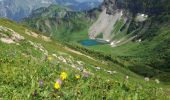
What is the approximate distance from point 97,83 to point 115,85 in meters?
0.78

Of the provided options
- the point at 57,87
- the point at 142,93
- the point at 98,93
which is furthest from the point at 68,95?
the point at 142,93

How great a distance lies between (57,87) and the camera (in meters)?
11.1

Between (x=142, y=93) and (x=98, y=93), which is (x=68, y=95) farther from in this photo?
(x=142, y=93)

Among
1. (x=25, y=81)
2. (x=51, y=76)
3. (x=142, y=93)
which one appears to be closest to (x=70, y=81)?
(x=51, y=76)

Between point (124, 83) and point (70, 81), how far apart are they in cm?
247

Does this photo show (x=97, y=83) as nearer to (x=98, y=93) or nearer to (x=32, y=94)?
(x=98, y=93)

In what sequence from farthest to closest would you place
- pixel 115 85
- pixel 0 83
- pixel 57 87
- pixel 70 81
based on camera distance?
pixel 115 85, pixel 70 81, pixel 0 83, pixel 57 87

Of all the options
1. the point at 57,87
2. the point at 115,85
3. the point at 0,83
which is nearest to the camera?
the point at 57,87

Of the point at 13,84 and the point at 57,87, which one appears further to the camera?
the point at 13,84

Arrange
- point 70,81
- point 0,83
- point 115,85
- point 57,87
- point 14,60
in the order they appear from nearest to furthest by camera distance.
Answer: point 57,87 < point 0,83 < point 70,81 < point 115,85 < point 14,60

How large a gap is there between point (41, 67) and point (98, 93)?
348cm

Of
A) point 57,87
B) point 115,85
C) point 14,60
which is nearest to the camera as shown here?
point 57,87

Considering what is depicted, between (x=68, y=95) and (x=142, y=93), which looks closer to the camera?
A: (x=68, y=95)

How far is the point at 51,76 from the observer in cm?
1427
